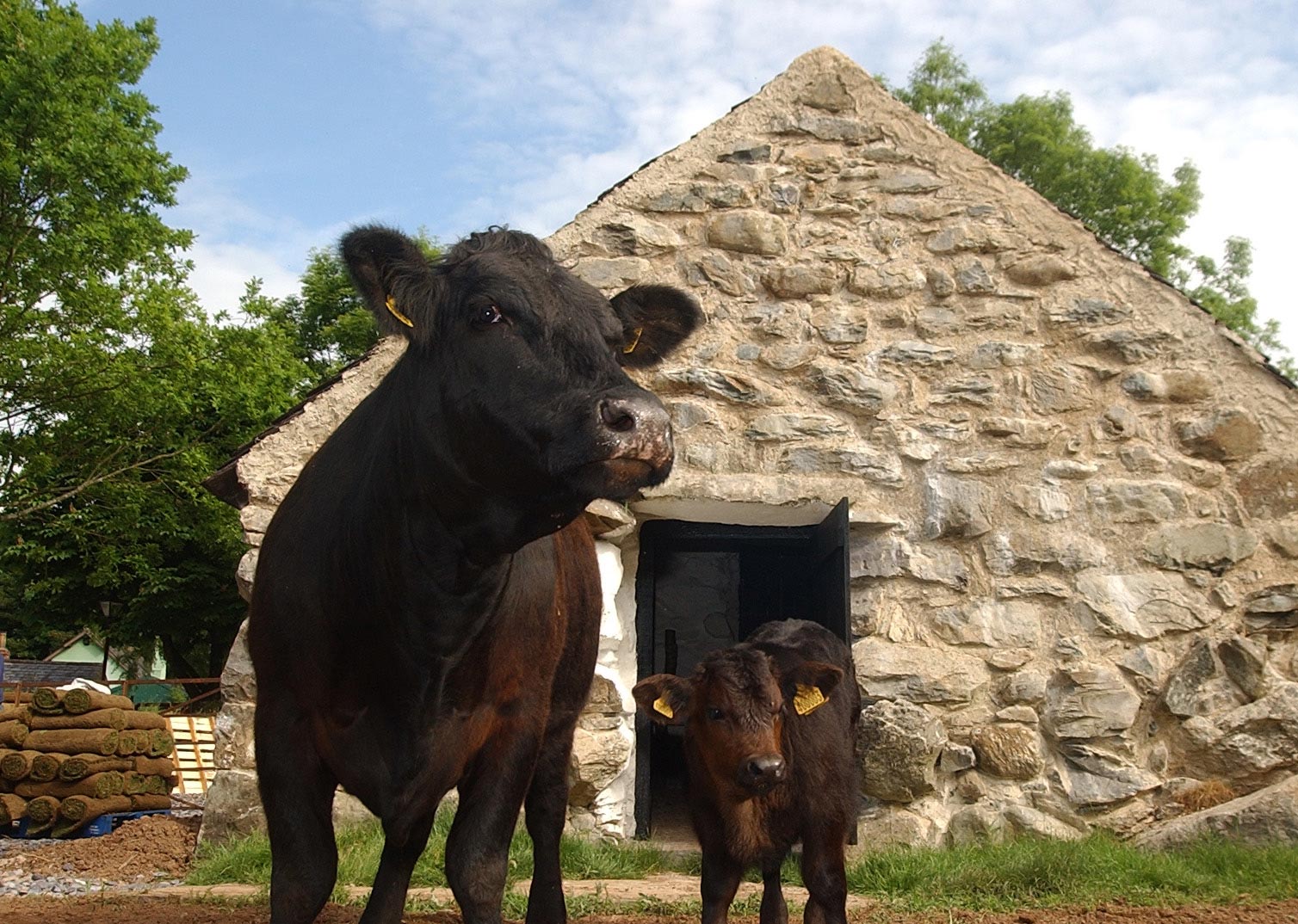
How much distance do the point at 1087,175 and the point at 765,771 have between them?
23921 millimetres

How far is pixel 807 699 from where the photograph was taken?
5.09 meters

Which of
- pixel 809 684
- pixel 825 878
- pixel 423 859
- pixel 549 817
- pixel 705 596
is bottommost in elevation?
pixel 423 859

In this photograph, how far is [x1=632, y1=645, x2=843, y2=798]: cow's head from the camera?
15.6ft

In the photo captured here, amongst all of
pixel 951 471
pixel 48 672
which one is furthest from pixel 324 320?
pixel 951 471

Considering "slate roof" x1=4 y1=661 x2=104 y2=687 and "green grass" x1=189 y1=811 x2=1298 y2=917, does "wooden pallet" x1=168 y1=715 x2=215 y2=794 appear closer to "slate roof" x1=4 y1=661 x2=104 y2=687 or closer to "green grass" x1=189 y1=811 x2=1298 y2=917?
"green grass" x1=189 y1=811 x2=1298 y2=917

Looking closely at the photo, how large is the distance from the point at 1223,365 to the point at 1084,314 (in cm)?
91

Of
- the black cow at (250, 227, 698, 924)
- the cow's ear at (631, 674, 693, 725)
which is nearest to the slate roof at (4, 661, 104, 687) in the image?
the cow's ear at (631, 674, 693, 725)

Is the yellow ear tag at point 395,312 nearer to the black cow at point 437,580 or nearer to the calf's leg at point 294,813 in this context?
the black cow at point 437,580

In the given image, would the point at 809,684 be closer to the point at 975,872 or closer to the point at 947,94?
the point at 975,872

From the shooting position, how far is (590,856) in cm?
616

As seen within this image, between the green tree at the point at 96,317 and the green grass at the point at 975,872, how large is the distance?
42.1ft

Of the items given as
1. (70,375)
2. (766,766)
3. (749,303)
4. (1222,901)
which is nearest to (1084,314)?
(749,303)

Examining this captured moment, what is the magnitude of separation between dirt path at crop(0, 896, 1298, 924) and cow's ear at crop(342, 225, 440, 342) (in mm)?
2650

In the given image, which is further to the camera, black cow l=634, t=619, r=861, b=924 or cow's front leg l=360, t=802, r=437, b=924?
black cow l=634, t=619, r=861, b=924
